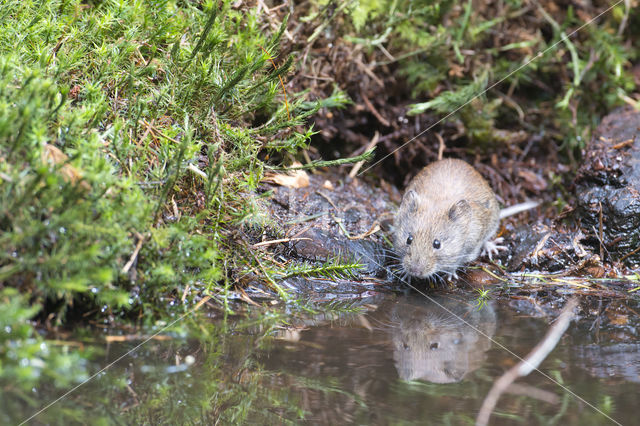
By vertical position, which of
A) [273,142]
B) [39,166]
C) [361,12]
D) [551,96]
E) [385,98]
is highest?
[551,96]

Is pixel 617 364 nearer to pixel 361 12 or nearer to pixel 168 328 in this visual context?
pixel 168 328

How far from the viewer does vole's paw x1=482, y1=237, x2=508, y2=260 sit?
5145 mm

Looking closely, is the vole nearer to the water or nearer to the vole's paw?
the vole's paw

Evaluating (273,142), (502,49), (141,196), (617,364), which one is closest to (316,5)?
(273,142)

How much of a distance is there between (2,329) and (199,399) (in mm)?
875

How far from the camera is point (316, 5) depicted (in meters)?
5.39

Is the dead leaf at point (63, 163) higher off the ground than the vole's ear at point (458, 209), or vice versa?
the vole's ear at point (458, 209)

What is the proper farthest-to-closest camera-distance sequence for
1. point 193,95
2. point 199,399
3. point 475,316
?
point 193,95
point 475,316
point 199,399

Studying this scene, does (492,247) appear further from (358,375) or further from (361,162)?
(358,375)

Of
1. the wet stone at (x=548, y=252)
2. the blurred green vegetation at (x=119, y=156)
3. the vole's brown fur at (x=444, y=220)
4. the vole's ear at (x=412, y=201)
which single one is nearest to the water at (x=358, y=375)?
the blurred green vegetation at (x=119, y=156)

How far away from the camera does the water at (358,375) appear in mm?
2398

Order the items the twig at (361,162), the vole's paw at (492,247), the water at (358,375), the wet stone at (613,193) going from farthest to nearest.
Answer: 1. the twig at (361,162)
2. the vole's paw at (492,247)
3. the wet stone at (613,193)
4. the water at (358,375)

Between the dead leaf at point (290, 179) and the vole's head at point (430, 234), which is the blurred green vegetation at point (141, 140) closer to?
the dead leaf at point (290, 179)

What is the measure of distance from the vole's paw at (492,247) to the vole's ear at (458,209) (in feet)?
1.64
